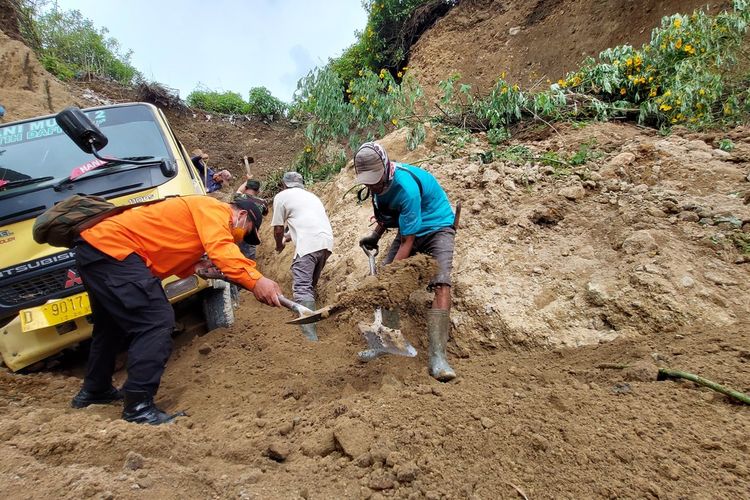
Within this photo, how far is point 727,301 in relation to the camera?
9.54 feet

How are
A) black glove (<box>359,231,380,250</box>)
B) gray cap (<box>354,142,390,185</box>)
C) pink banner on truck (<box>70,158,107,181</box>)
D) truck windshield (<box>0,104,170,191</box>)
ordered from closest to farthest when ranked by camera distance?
gray cap (<box>354,142,390,185</box>) → pink banner on truck (<box>70,158,107,181</box>) → truck windshield (<box>0,104,170,191</box>) → black glove (<box>359,231,380,250</box>)

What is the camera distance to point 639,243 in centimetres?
334

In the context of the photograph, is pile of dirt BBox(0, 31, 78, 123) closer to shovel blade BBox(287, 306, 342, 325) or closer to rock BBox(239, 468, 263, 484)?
shovel blade BBox(287, 306, 342, 325)

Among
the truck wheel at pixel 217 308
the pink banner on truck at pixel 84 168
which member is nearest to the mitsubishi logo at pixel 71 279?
the pink banner on truck at pixel 84 168

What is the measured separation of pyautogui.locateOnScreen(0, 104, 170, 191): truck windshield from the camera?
371 centimetres

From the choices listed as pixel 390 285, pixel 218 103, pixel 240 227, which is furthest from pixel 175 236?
pixel 218 103

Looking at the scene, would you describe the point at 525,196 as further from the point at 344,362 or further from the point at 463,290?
the point at 344,362

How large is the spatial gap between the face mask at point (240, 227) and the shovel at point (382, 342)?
992 millimetres

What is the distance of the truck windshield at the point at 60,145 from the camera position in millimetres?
3713

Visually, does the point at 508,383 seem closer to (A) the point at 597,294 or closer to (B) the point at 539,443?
(B) the point at 539,443

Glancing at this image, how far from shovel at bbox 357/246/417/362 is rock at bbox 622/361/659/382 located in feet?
4.45

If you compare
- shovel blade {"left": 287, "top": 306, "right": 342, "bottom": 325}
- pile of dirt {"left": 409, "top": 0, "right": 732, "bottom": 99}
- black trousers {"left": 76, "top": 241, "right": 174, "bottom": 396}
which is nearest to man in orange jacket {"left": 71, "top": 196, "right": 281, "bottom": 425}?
black trousers {"left": 76, "top": 241, "right": 174, "bottom": 396}

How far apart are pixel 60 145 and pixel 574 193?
4.57 meters

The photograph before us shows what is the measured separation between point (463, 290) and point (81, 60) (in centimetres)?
1699
